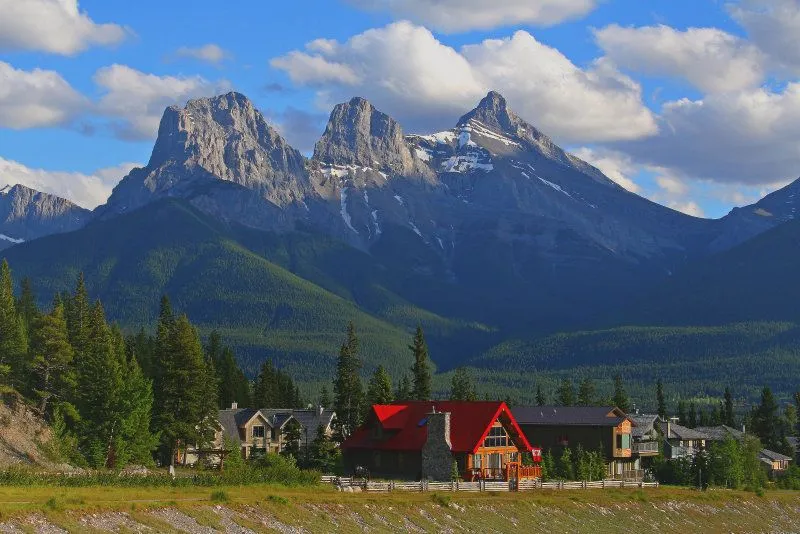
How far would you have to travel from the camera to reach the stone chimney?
100 m

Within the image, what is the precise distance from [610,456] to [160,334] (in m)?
48.3

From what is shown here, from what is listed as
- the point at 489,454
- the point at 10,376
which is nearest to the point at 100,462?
the point at 10,376

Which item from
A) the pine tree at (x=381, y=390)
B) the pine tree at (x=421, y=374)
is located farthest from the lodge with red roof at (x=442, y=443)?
the pine tree at (x=421, y=374)

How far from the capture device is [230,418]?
462 feet

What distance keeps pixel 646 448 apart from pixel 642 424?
4.88m

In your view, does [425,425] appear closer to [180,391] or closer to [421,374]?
[180,391]

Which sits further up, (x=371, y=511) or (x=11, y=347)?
(x=11, y=347)

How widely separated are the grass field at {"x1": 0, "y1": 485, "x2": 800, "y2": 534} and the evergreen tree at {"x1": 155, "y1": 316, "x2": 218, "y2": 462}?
27414 mm

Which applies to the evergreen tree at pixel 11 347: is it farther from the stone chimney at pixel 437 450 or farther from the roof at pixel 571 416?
the roof at pixel 571 416

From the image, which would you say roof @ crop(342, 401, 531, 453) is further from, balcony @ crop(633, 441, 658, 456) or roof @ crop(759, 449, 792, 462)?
roof @ crop(759, 449, 792, 462)

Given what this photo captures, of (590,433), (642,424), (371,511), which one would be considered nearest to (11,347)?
(371,511)

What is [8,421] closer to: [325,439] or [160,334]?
[160,334]

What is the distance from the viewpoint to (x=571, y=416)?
419 ft

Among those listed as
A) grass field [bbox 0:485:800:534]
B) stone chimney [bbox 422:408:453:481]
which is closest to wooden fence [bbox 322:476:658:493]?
grass field [bbox 0:485:800:534]
